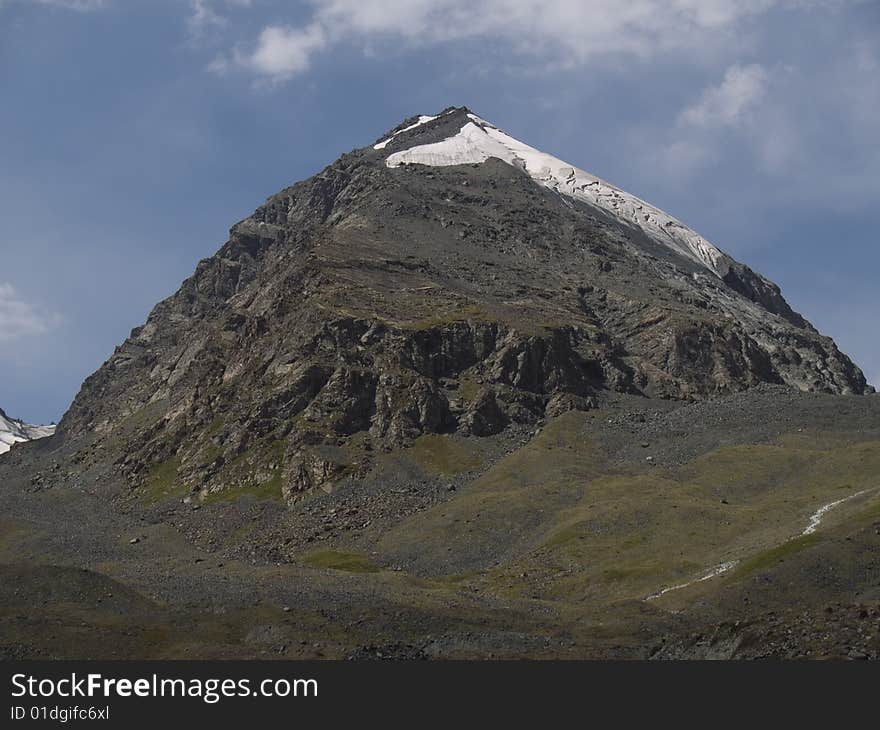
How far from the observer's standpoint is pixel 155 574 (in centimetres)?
15175

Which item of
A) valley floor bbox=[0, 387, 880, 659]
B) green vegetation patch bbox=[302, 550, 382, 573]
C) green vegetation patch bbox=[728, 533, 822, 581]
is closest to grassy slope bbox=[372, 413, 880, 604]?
green vegetation patch bbox=[728, 533, 822, 581]

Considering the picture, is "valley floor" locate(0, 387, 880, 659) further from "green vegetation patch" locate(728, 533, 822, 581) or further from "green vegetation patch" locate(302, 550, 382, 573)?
"green vegetation patch" locate(302, 550, 382, 573)

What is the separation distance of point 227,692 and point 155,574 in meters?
87.2

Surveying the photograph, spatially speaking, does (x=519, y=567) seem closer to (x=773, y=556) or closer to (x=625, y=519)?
(x=625, y=519)

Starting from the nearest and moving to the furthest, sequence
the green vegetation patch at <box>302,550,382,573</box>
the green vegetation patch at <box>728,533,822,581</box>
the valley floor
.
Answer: the valley floor → the green vegetation patch at <box>728,533,822,581</box> → the green vegetation patch at <box>302,550,382,573</box>

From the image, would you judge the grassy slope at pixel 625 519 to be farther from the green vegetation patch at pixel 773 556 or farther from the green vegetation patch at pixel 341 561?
the green vegetation patch at pixel 341 561

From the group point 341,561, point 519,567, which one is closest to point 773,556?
point 519,567

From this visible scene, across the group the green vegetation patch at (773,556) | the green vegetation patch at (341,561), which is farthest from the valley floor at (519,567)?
the green vegetation patch at (341,561)

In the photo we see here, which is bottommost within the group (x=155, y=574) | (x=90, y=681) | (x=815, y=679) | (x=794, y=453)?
(x=815, y=679)

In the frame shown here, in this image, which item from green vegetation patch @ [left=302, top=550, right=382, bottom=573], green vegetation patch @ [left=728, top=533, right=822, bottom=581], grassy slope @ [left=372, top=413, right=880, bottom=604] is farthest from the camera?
green vegetation patch @ [left=302, top=550, right=382, bottom=573]

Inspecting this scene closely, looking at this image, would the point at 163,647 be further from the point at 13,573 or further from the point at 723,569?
the point at 723,569

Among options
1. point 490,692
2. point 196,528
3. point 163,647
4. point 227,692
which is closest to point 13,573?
point 163,647

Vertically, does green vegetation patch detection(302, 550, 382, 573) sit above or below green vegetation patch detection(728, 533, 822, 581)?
above

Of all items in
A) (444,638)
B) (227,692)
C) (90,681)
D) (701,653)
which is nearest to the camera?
(227,692)
